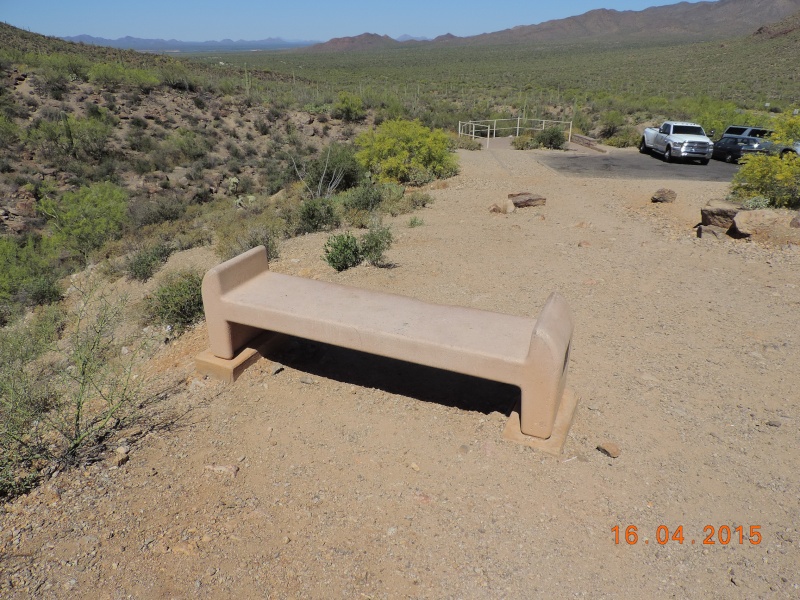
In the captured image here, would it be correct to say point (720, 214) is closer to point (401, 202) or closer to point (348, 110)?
point (401, 202)

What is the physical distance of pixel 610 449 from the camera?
404 cm

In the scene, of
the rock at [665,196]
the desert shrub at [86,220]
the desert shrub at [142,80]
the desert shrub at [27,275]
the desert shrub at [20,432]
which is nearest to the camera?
the desert shrub at [20,432]

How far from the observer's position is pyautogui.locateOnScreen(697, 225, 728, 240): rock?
9.45 m

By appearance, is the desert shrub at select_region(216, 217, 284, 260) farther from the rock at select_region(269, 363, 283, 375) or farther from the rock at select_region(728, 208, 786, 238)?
the rock at select_region(728, 208, 786, 238)

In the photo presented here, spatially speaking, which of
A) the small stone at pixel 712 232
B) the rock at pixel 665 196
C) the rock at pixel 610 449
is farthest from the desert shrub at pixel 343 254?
the rock at pixel 665 196

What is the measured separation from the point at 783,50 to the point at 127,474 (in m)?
73.7

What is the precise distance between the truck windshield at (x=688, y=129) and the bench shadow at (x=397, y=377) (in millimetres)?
19153

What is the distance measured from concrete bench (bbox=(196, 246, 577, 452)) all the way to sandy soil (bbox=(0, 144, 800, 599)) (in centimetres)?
28

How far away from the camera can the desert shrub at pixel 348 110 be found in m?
31.8

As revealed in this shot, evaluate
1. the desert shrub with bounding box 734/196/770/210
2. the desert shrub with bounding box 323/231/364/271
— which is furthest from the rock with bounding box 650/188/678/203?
the desert shrub with bounding box 323/231/364/271

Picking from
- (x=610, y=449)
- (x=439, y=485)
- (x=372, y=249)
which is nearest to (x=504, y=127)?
(x=372, y=249)

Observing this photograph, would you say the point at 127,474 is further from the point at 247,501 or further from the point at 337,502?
the point at 337,502

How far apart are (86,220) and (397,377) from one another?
1405cm

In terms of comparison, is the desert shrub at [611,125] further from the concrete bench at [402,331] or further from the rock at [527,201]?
the concrete bench at [402,331]
